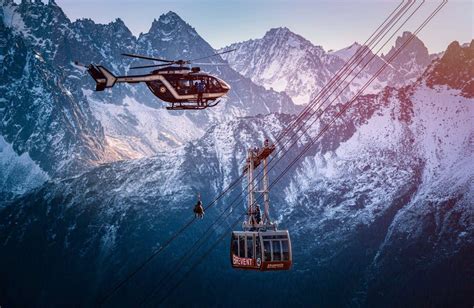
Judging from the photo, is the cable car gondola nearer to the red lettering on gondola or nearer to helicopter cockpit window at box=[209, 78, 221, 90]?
the red lettering on gondola

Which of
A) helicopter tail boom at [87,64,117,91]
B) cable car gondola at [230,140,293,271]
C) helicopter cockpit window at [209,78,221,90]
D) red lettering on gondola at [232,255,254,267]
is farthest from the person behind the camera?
helicopter cockpit window at [209,78,221,90]

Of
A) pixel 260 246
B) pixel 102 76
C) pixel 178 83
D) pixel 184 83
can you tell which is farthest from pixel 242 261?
pixel 102 76

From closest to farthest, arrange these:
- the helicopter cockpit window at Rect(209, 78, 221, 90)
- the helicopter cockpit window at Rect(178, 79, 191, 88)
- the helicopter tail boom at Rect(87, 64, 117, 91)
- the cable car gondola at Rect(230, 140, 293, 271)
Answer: the cable car gondola at Rect(230, 140, 293, 271), the helicopter tail boom at Rect(87, 64, 117, 91), the helicopter cockpit window at Rect(178, 79, 191, 88), the helicopter cockpit window at Rect(209, 78, 221, 90)

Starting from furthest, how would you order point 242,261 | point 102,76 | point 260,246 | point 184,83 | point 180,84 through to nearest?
point 102,76 < point 184,83 < point 180,84 < point 242,261 < point 260,246

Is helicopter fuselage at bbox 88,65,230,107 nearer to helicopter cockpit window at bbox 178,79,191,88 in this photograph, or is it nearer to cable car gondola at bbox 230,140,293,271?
helicopter cockpit window at bbox 178,79,191,88

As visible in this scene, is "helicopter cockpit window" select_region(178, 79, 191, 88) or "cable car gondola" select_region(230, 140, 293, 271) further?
"helicopter cockpit window" select_region(178, 79, 191, 88)

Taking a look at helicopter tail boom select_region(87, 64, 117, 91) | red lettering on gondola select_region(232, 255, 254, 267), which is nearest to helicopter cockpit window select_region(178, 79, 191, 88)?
helicopter tail boom select_region(87, 64, 117, 91)

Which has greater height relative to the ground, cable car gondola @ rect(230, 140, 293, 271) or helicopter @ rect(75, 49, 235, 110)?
helicopter @ rect(75, 49, 235, 110)

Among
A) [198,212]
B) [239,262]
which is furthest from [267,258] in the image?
[198,212]

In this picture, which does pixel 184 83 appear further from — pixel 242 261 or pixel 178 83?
pixel 242 261

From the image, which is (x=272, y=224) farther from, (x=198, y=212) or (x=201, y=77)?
(x=201, y=77)

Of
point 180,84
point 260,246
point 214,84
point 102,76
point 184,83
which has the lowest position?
point 260,246
